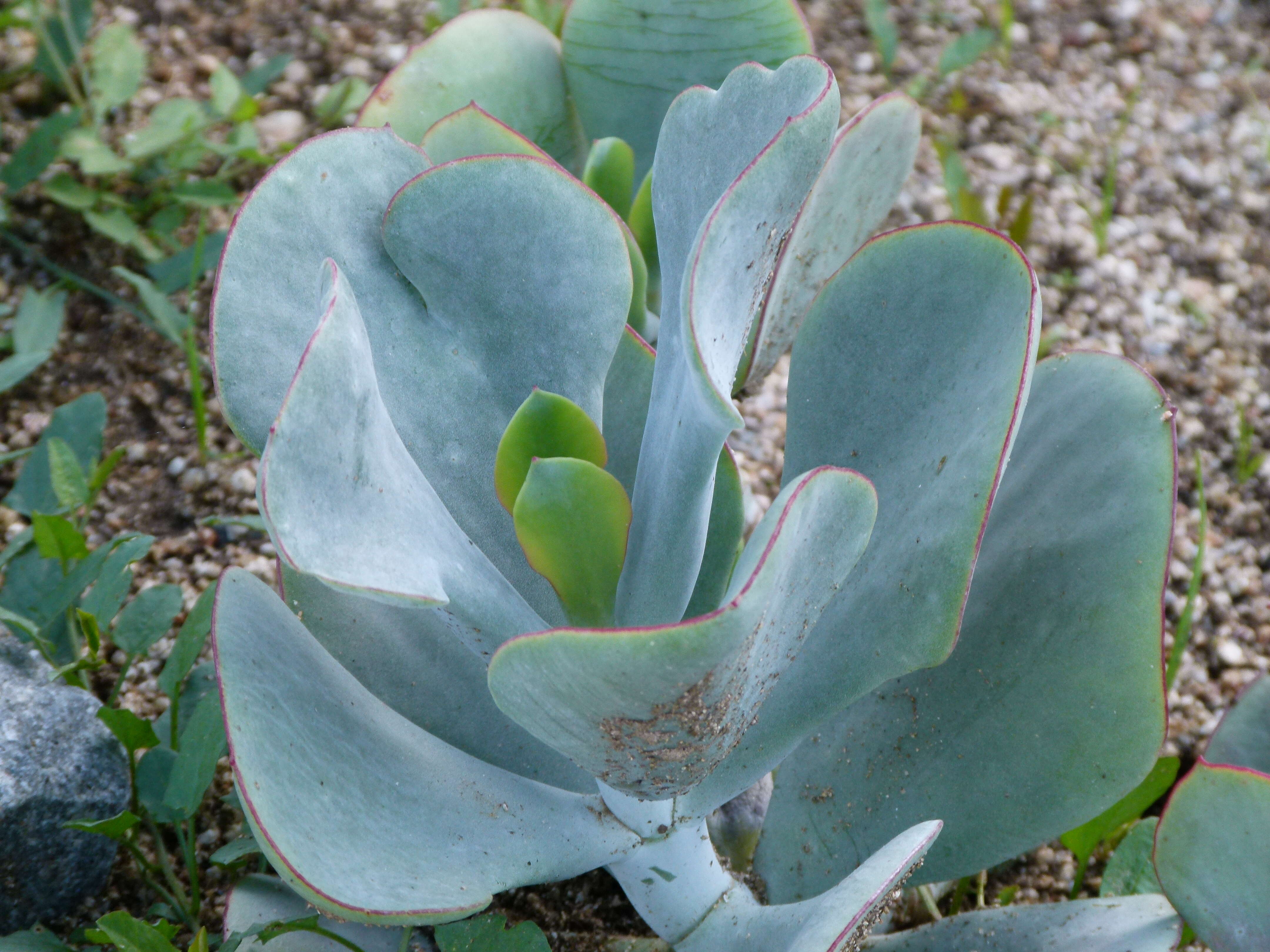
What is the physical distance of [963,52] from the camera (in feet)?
5.70

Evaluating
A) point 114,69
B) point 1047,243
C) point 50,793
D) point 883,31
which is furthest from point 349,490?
point 883,31

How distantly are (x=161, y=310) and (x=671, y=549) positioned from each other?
824mm

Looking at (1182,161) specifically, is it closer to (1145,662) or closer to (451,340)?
(1145,662)

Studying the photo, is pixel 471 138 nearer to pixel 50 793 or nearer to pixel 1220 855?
pixel 50 793

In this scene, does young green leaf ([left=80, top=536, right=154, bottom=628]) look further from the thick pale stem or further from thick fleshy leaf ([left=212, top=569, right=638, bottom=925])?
the thick pale stem

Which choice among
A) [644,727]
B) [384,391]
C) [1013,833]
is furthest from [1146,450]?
[384,391]

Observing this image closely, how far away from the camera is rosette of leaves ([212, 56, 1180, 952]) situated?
2.06ft

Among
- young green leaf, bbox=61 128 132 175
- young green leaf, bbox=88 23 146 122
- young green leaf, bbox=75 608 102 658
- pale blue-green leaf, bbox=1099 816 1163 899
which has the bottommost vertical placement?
pale blue-green leaf, bbox=1099 816 1163 899

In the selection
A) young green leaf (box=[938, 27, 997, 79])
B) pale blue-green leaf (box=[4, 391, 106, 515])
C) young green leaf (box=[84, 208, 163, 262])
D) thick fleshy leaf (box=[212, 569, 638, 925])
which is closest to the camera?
thick fleshy leaf (box=[212, 569, 638, 925])

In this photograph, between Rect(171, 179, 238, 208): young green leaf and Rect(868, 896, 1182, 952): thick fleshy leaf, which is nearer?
Rect(868, 896, 1182, 952): thick fleshy leaf

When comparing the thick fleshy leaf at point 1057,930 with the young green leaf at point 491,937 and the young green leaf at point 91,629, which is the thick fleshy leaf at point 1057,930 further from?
the young green leaf at point 91,629

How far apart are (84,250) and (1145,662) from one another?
1299 millimetres

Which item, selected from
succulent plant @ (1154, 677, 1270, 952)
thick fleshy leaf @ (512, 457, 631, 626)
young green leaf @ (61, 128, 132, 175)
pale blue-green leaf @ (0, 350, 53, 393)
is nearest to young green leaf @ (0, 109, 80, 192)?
young green leaf @ (61, 128, 132, 175)

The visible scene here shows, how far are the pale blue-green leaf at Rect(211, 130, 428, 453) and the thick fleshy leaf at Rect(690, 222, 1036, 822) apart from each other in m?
0.32
